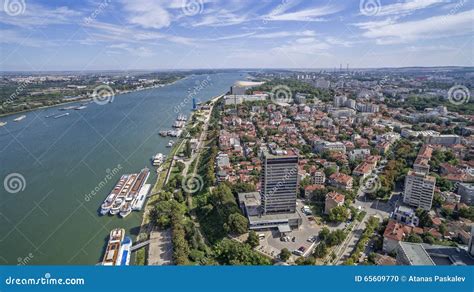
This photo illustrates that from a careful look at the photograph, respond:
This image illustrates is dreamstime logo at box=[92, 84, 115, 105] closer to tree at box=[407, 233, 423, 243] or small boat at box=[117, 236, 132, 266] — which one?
small boat at box=[117, 236, 132, 266]

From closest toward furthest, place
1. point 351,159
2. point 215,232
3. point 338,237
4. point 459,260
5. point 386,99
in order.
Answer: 1. point 459,260
2. point 338,237
3. point 215,232
4. point 351,159
5. point 386,99

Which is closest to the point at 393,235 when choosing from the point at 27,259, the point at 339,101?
the point at 27,259

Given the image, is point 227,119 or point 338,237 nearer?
point 338,237

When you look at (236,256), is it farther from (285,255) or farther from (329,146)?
(329,146)

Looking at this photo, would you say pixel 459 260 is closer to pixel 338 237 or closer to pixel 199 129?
pixel 338 237

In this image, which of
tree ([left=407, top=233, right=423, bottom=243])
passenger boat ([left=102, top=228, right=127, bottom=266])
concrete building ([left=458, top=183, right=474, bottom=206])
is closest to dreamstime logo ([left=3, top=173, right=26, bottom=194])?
passenger boat ([left=102, top=228, right=127, bottom=266])

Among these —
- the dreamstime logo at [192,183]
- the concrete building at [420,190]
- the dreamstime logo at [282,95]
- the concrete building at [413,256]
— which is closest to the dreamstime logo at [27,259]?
the dreamstime logo at [192,183]

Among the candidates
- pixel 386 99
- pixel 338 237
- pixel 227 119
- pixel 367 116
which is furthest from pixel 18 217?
pixel 386 99
